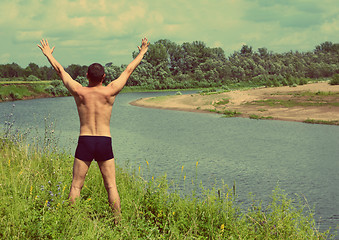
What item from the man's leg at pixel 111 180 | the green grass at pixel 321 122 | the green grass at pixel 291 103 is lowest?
the green grass at pixel 321 122

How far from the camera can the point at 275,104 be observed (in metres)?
34.5

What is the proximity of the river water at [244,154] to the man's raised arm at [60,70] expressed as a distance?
3.46 meters

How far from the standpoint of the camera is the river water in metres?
10.9

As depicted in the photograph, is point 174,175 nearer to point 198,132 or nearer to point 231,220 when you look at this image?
point 231,220

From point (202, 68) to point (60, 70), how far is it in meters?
107

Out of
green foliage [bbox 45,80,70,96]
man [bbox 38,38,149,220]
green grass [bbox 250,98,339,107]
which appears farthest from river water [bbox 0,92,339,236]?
A: green foliage [bbox 45,80,70,96]

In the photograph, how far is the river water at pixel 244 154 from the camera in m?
10.9

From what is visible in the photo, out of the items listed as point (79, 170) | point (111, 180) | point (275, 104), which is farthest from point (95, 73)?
point (275, 104)

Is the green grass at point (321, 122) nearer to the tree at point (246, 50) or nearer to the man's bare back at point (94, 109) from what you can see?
the man's bare back at point (94, 109)

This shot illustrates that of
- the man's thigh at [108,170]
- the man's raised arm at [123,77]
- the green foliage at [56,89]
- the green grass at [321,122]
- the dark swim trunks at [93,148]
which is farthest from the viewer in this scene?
the green foliage at [56,89]

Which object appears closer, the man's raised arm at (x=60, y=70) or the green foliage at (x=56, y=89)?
the man's raised arm at (x=60, y=70)

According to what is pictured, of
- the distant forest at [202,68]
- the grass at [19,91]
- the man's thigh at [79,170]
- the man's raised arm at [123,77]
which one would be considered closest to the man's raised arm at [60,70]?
the man's raised arm at [123,77]

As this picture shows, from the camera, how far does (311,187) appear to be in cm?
1103

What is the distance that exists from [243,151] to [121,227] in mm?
11989
